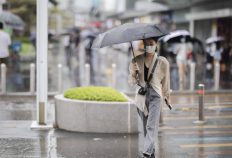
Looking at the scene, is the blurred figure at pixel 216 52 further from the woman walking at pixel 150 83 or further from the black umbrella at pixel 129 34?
the black umbrella at pixel 129 34

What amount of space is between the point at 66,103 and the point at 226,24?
23151 millimetres

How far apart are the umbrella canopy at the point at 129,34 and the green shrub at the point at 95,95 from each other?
2.09m

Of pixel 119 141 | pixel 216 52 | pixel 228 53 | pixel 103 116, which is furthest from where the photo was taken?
pixel 228 53

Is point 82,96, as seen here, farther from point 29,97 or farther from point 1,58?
point 1,58

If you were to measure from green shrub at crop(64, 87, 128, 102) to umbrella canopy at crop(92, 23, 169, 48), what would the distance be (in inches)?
82.2

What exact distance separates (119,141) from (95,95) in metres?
1.17

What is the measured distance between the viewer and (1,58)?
13.1m

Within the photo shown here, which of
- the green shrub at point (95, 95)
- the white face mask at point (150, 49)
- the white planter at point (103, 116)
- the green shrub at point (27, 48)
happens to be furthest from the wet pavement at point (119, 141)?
the green shrub at point (27, 48)

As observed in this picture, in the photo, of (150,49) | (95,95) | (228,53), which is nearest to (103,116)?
(95,95)

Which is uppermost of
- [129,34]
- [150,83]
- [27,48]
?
[27,48]

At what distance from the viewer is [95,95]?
6898mm

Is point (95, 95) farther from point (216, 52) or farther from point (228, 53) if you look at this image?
point (228, 53)

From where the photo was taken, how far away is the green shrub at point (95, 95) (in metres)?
6.82

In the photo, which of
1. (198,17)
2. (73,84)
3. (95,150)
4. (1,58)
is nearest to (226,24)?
(198,17)
